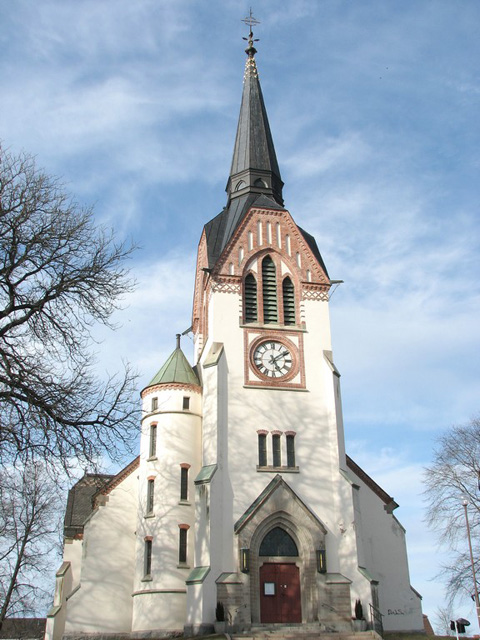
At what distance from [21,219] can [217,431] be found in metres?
17.0

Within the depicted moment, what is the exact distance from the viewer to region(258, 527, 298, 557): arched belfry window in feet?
93.9

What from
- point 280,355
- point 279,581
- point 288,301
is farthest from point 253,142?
point 279,581

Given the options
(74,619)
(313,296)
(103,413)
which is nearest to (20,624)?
(74,619)

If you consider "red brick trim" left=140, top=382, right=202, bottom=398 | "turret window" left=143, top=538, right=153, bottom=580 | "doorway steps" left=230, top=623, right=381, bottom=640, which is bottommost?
"doorway steps" left=230, top=623, right=381, bottom=640

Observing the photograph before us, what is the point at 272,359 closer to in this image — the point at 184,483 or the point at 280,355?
the point at 280,355

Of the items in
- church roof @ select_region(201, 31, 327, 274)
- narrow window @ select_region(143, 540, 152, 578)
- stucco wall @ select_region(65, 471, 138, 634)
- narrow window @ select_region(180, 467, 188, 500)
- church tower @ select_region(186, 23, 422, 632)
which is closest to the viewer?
church tower @ select_region(186, 23, 422, 632)

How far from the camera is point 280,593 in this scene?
2795 centimetres

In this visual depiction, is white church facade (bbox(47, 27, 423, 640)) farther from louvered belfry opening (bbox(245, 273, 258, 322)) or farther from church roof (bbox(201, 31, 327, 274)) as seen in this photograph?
church roof (bbox(201, 31, 327, 274))

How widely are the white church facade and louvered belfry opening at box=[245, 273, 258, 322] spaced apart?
0.25 feet

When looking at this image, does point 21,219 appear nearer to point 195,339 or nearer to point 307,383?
point 307,383

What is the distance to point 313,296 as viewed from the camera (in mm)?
34688

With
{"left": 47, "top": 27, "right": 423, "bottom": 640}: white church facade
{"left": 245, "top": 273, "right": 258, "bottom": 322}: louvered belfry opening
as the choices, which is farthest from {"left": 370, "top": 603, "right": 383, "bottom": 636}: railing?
{"left": 245, "top": 273, "right": 258, "bottom": 322}: louvered belfry opening

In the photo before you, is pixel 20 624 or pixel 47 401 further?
pixel 20 624

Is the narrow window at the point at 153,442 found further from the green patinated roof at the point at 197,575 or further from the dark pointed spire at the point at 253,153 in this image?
the dark pointed spire at the point at 253,153
